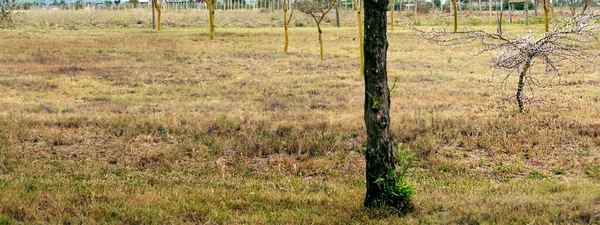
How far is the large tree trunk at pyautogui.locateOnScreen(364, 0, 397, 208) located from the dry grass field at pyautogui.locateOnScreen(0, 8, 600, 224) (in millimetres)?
363

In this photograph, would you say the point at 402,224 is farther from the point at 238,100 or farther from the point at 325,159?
A: the point at 238,100

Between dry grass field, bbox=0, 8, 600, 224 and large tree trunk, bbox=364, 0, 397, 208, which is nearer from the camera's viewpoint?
large tree trunk, bbox=364, 0, 397, 208

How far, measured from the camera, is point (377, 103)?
690cm

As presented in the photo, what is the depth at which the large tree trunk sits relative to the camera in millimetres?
6777

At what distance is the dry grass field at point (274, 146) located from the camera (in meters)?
7.13

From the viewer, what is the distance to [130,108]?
1579 cm

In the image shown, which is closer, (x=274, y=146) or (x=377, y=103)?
(x=377, y=103)

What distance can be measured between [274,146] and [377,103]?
4681mm

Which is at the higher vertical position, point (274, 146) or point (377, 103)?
point (377, 103)

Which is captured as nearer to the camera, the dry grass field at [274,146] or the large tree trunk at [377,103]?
the large tree trunk at [377,103]

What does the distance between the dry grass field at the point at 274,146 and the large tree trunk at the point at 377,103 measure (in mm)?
363

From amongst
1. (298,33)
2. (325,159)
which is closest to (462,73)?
(325,159)

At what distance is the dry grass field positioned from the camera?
7.13m

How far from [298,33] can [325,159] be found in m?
35.6
